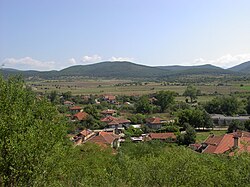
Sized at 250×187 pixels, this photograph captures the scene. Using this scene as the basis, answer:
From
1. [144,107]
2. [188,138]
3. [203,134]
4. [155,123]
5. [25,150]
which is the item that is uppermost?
[25,150]

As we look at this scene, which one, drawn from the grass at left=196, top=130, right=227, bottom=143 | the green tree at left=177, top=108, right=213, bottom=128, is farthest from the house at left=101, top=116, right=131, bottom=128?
the grass at left=196, top=130, right=227, bottom=143

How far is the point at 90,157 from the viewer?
62.8ft

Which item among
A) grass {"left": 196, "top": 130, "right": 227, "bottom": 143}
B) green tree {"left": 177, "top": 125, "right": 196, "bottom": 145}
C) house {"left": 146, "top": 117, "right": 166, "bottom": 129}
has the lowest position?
grass {"left": 196, "top": 130, "right": 227, "bottom": 143}

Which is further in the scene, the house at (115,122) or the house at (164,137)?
the house at (115,122)

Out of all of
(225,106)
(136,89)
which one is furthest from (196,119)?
(136,89)

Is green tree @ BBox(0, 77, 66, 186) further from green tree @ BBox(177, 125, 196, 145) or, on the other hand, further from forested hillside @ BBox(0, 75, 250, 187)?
green tree @ BBox(177, 125, 196, 145)

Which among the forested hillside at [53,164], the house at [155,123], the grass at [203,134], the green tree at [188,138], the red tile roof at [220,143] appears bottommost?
the grass at [203,134]

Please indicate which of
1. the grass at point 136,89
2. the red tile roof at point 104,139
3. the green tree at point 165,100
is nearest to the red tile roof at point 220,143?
the red tile roof at point 104,139

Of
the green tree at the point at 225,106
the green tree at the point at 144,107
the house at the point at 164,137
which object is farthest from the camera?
the green tree at the point at 144,107

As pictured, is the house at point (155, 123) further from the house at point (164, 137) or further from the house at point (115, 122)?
the house at point (164, 137)

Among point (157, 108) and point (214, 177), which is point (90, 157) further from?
point (157, 108)

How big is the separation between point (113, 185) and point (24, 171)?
3999 millimetres

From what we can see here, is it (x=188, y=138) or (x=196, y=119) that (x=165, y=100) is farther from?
(x=188, y=138)

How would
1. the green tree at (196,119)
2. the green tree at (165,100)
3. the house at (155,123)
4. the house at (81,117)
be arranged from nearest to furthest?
the green tree at (196,119)
the house at (155,123)
the house at (81,117)
the green tree at (165,100)
